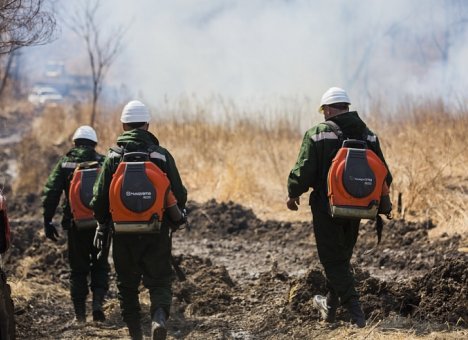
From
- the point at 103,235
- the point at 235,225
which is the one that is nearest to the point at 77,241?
the point at 103,235

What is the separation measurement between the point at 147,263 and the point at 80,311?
1941mm

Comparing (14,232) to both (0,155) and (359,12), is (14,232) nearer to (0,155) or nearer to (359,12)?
(0,155)

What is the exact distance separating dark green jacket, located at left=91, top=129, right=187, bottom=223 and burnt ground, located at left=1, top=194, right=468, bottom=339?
143 cm

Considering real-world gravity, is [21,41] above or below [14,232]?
above

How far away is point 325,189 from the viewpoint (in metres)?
6.60

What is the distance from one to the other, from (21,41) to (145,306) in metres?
2.65

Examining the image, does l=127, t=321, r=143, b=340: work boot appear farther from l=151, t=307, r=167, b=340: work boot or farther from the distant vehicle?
the distant vehicle

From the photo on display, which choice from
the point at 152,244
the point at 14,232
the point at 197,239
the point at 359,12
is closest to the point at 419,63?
the point at 359,12

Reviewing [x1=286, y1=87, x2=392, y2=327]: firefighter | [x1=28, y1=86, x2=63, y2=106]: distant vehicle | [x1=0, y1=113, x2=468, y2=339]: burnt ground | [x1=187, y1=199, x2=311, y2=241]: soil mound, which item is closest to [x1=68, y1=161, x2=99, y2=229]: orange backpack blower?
[x1=0, y1=113, x2=468, y2=339]: burnt ground

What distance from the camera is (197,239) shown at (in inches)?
497

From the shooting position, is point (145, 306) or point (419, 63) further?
point (419, 63)

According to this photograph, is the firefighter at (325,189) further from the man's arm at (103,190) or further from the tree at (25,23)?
the tree at (25,23)

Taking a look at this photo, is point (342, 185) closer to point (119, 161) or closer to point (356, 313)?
point (356, 313)

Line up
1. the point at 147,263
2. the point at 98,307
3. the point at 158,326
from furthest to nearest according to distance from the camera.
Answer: the point at 98,307
the point at 147,263
the point at 158,326
